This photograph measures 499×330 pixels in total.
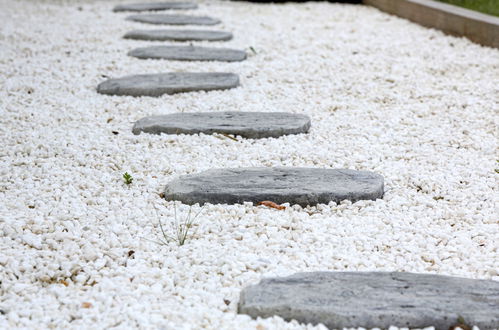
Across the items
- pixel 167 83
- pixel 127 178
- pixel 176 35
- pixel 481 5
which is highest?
pixel 481 5

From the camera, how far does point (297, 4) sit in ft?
22.6

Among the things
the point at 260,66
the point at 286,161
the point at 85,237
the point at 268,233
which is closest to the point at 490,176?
the point at 286,161

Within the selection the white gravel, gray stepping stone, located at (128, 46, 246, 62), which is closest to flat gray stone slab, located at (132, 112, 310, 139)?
the white gravel

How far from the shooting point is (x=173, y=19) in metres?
5.81

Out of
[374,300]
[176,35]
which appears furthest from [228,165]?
[176,35]

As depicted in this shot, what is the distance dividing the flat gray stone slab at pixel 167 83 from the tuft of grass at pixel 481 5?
8.20 ft

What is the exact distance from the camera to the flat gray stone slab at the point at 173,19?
18.7 ft

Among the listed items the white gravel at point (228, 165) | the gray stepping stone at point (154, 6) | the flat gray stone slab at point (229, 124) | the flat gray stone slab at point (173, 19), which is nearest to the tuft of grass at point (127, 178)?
the white gravel at point (228, 165)

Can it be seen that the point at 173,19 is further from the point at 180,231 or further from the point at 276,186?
the point at 180,231

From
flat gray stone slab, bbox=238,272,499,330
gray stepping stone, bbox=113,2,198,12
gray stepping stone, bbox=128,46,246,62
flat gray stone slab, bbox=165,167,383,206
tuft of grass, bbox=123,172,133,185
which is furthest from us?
gray stepping stone, bbox=113,2,198,12

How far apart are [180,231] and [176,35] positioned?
335cm

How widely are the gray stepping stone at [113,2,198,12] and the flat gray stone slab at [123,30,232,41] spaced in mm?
1416

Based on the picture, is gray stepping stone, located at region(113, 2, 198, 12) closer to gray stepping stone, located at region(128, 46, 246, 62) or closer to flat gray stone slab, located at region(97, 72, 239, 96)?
gray stepping stone, located at region(128, 46, 246, 62)

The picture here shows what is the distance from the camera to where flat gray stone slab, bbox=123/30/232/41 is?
500cm
